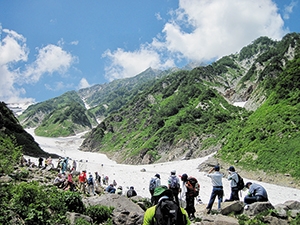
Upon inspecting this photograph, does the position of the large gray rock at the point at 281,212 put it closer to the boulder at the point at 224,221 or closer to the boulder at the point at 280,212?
the boulder at the point at 280,212

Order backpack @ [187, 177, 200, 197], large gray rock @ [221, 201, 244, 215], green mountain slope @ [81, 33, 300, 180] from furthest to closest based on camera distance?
green mountain slope @ [81, 33, 300, 180] → large gray rock @ [221, 201, 244, 215] → backpack @ [187, 177, 200, 197]

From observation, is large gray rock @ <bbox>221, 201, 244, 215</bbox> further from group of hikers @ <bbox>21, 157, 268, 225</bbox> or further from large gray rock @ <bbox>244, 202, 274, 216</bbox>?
large gray rock @ <bbox>244, 202, 274, 216</bbox>

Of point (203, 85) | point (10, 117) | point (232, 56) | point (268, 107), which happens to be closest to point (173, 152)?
point (268, 107)

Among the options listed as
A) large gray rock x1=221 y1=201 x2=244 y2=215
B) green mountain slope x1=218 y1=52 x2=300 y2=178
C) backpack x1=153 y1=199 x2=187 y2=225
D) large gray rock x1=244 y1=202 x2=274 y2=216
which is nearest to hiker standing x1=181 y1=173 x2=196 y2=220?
large gray rock x1=221 y1=201 x2=244 y2=215

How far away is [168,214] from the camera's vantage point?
13.4 ft

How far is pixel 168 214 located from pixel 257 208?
9.16m

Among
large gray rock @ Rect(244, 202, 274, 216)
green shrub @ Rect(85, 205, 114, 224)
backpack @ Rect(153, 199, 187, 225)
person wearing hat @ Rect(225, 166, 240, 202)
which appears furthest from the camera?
person wearing hat @ Rect(225, 166, 240, 202)

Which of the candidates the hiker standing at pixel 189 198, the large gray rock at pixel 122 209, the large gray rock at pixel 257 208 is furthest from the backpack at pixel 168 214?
the large gray rock at pixel 257 208

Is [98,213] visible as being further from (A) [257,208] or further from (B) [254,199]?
(B) [254,199]

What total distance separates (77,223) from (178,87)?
345 feet

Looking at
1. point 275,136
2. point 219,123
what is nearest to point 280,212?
point 275,136

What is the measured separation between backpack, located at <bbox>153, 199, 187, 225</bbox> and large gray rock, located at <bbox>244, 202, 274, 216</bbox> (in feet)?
29.2

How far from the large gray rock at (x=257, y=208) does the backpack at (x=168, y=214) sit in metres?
8.89

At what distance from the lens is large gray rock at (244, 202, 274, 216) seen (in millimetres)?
11532
